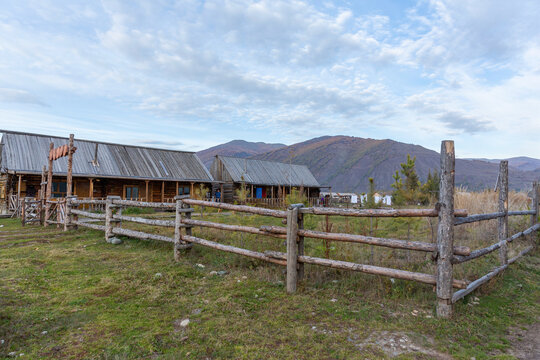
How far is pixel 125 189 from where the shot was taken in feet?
77.5

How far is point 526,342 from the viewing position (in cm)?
322

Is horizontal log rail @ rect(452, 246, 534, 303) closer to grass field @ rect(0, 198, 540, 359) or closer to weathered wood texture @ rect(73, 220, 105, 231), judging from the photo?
grass field @ rect(0, 198, 540, 359)

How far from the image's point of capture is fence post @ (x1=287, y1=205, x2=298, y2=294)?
182 inches

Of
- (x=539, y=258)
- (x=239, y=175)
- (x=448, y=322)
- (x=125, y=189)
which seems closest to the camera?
(x=448, y=322)

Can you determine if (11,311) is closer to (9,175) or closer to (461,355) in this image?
(461,355)

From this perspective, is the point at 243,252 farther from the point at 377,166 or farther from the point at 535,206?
the point at 377,166

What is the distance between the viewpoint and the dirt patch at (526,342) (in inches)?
117

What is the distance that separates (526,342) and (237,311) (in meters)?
3.17

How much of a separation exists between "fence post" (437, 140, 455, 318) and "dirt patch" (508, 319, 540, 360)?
25.1 inches

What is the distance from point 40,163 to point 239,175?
15963 mm

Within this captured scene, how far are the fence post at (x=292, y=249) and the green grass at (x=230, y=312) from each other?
0.21 m

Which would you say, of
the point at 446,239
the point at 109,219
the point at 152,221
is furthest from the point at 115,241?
the point at 446,239

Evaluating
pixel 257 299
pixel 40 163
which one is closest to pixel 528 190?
pixel 257 299

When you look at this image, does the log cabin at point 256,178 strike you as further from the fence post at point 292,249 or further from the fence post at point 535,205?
the fence post at point 292,249
